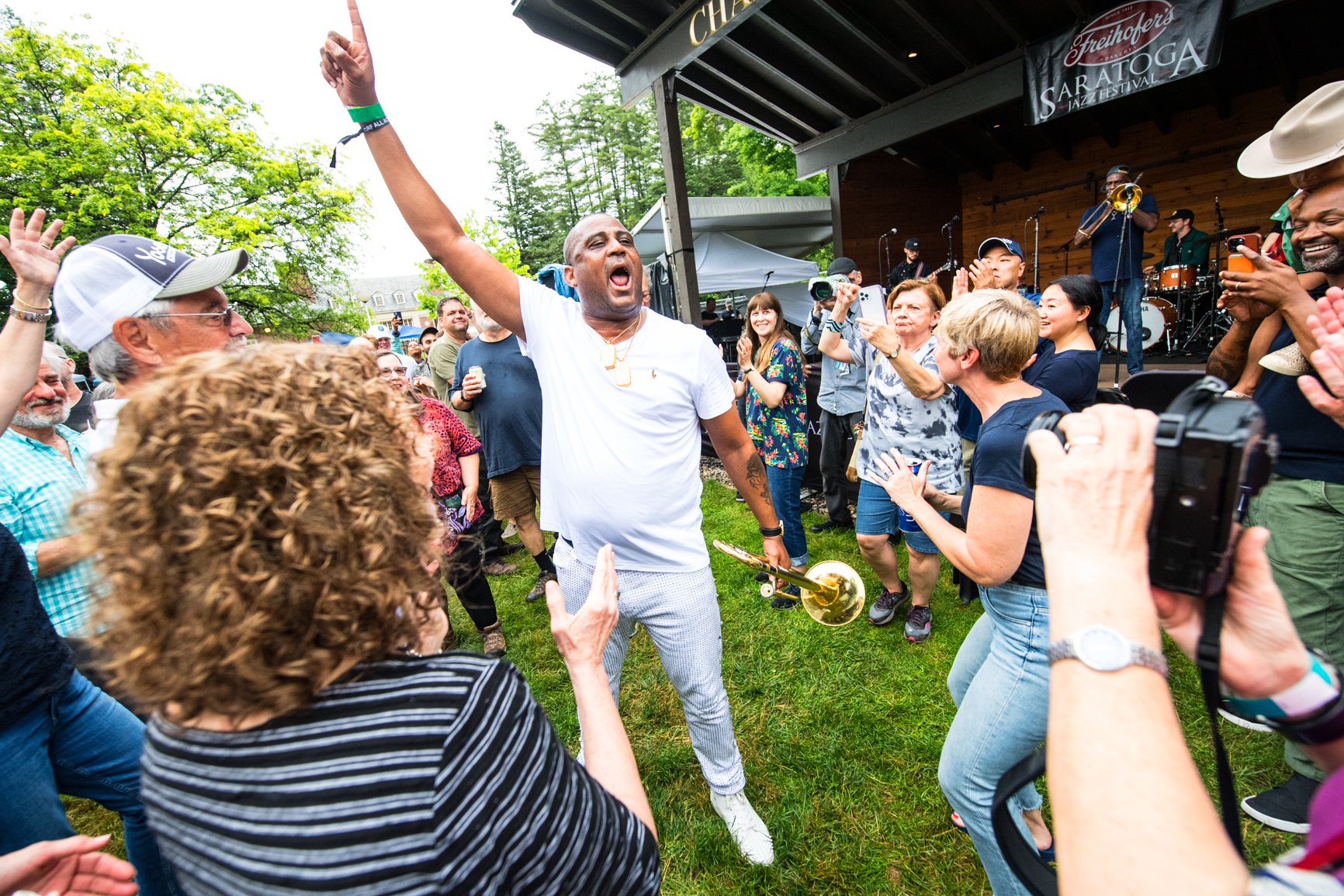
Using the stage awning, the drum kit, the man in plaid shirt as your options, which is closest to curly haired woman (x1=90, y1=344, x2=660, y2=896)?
the man in plaid shirt

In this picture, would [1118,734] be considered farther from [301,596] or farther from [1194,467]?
[301,596]

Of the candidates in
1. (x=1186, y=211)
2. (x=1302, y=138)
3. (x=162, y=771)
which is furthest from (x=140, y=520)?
(x=1186, y=211)

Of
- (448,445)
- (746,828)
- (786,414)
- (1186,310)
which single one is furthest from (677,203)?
(1186,310)

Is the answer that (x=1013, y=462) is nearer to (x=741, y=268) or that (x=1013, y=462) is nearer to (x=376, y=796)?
(x=376, y=796)

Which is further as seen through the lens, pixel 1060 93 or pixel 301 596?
pixel 1060 93

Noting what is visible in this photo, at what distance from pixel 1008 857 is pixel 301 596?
3.71 ft

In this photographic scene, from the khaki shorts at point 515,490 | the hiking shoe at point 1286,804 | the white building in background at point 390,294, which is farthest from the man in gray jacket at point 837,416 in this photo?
the white building in background at point 390,294

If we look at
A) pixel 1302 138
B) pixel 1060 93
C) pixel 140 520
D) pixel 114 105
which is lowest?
pixel 140 520

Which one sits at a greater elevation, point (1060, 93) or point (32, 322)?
point (1060, 93)

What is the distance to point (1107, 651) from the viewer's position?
668 millimetres

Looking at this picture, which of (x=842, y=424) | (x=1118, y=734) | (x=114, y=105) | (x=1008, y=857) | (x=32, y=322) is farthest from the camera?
(x=114, y=105)

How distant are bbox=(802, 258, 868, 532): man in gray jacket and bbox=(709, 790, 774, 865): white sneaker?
9.97 ft

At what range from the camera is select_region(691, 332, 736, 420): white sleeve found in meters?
2.09

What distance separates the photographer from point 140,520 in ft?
2.32
